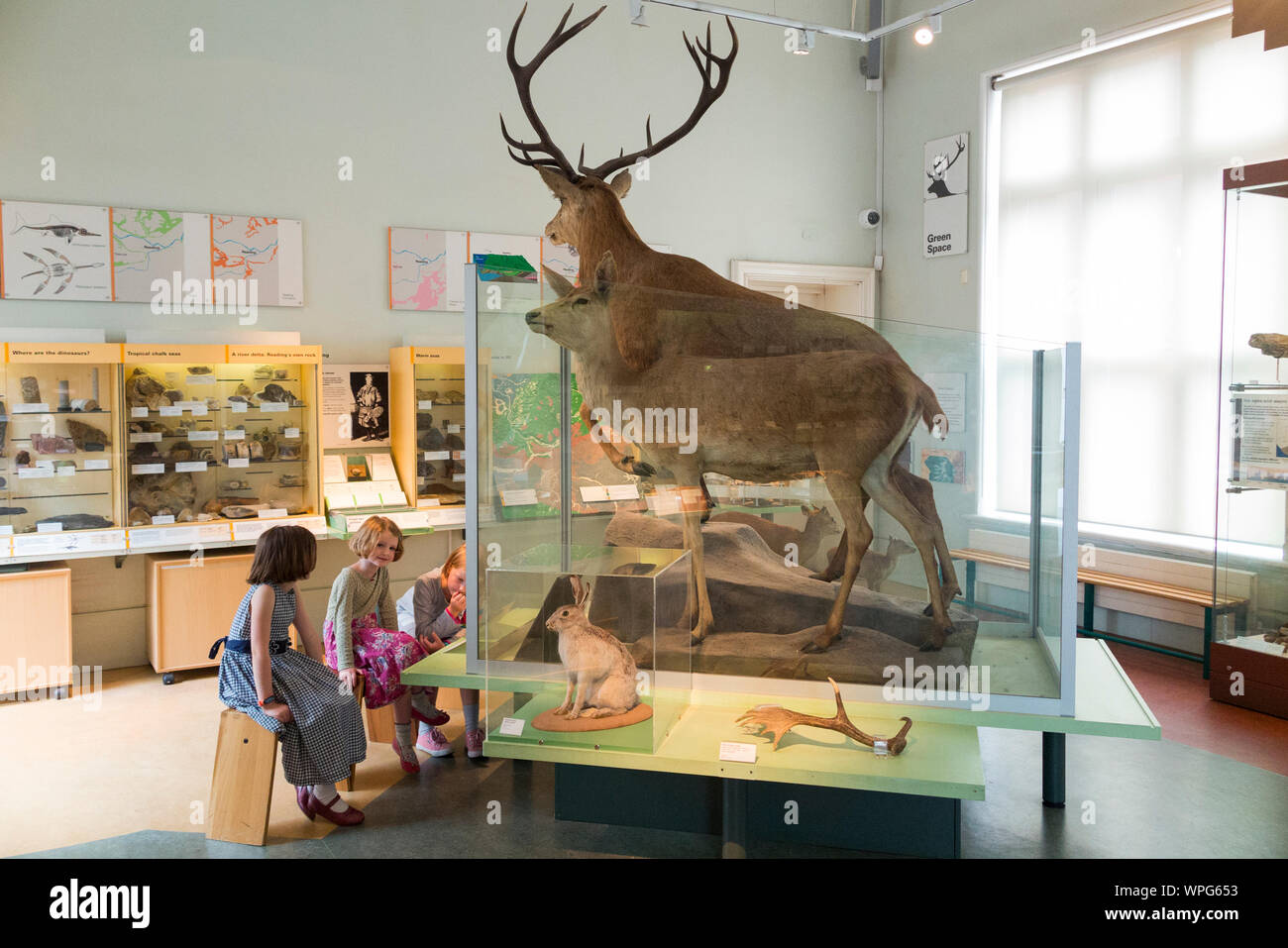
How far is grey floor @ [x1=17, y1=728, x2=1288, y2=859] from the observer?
3469 millimetres

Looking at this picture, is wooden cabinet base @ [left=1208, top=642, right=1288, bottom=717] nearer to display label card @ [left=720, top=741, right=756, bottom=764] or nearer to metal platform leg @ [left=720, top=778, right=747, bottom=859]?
metal platform leg @ [left=720, top=778, right=747, bottom=859]

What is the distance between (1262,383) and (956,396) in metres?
3.20

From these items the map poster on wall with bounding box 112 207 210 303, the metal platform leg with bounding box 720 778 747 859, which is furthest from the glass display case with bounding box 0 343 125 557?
the metal platform leg with bounding box 720 778 747 859

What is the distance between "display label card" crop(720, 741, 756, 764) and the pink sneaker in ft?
6.27

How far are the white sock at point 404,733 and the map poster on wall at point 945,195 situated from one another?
18.6 ft

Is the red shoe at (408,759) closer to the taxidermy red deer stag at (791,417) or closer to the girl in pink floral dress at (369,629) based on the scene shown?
the girl in pink floral dress at (369,629)

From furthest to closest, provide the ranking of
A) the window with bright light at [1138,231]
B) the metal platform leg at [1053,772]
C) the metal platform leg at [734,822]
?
the window with bright light at [1138,231] → the metal platform leg at [1053,772] → the metal platform leg at [734,822]

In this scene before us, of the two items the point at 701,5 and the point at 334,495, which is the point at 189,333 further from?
the point at 701,5

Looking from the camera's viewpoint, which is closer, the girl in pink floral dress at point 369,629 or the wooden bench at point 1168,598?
the girl in pink floral dress at point 369,629

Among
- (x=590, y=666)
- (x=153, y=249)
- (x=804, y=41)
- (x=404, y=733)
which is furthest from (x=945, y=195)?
(x=590, y=666)

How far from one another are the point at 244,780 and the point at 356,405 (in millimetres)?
3425

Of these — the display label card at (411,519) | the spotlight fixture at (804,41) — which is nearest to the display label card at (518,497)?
the display label card at (411,519)

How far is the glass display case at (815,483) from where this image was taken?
A: 9.70 feet

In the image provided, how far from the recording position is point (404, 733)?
4.26 meters
